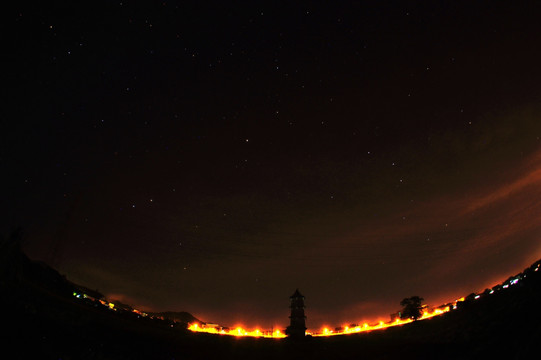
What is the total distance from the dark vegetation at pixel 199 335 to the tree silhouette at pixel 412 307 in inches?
322

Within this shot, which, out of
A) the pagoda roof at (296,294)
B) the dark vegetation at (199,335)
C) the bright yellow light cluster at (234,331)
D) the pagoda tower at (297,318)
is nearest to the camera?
the dark vegetation at (199,335)

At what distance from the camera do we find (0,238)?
25.2 metres

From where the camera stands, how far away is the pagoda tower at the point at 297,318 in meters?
38.1

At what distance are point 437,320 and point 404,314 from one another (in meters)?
12.7

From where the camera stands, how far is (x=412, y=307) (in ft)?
145

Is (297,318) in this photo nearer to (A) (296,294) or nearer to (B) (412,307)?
(A) (296,294)

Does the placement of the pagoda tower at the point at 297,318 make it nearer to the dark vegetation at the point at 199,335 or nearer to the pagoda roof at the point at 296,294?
the pagoda roof at the point at 296,294

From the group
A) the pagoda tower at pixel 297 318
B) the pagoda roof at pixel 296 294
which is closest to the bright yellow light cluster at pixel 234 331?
the pagoda tower at pixel 297 318

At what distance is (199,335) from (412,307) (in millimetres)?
28632

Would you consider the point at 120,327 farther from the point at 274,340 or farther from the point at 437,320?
the point at 437,320

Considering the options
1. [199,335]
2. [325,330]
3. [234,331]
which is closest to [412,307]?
[325,330]

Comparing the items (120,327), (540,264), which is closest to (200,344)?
(120,327)

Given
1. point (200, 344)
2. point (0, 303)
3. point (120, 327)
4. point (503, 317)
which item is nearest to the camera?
point (0, 303)

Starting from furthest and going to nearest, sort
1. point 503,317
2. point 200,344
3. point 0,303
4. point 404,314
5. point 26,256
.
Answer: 1. point 404,314
2. point 200,344
3. point 26,256
4. point 503,317
5. point 0,303
